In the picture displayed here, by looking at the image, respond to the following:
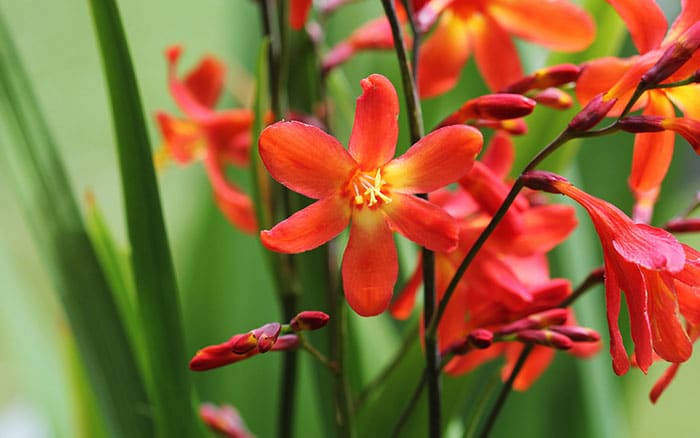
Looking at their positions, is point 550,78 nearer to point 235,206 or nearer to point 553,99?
point 553,99

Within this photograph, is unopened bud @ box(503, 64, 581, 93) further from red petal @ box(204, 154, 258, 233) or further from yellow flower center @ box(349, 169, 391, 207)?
red petal @ box(204, 154, 258, 233)

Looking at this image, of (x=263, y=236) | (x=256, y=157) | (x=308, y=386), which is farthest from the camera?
(x=308, y=386)

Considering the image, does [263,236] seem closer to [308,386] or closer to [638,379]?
[308,386]

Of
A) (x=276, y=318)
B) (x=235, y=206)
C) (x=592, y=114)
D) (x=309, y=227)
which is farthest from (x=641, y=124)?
(x=276, y=318)

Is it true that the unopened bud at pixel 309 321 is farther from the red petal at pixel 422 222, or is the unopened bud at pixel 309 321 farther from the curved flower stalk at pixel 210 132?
the curved flower stalk at pixel 210 132

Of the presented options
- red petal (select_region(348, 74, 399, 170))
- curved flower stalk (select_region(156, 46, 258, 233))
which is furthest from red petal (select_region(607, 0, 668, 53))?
curved flower stalk (select_region(156, 46, 258, 233))

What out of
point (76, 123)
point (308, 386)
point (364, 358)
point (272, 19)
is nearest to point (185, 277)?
point (308, 386)
